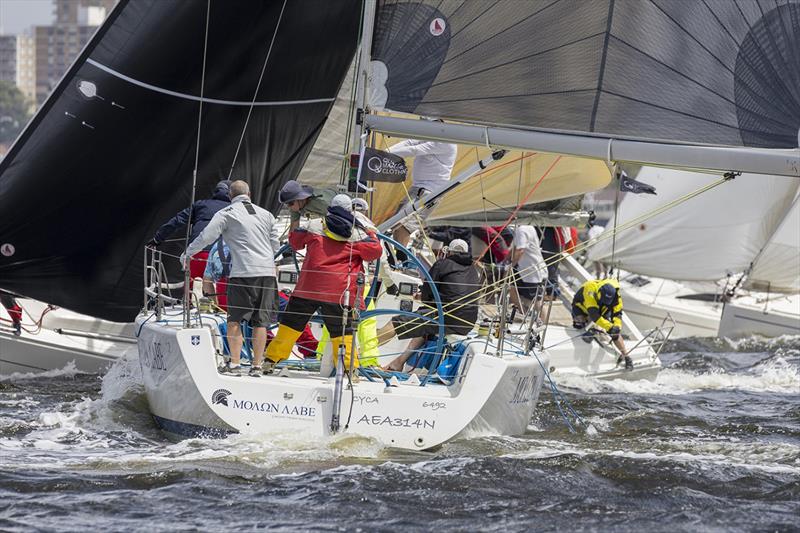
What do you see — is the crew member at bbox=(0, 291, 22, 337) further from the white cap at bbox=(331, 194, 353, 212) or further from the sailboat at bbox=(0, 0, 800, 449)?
the white cap at bbox=(331, 194, 353, 212)

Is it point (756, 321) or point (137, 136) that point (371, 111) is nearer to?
point (137, 136)

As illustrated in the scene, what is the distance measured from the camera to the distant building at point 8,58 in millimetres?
165975

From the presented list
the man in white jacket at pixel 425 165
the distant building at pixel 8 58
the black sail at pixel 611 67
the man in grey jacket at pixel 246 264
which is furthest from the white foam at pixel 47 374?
the distant building at pixel 8 58

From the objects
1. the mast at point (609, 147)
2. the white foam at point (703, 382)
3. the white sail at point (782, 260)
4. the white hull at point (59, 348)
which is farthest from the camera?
the white sail at point (782, 260)

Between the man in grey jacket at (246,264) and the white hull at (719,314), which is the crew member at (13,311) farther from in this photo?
the white hull at (719,314)

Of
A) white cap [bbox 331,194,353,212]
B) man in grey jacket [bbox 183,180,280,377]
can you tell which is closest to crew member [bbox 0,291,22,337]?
man in grey jacket [bbox 183,180,280,377]

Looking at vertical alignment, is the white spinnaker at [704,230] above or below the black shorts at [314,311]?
above

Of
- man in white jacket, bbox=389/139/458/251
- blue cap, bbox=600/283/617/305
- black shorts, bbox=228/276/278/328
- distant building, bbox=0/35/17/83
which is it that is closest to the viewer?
black shorts, bbox=228/276/278/328

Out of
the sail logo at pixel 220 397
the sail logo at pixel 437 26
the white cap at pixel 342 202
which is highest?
the sail logo at pixel 437 26

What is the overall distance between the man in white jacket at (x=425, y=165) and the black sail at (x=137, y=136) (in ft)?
3.62

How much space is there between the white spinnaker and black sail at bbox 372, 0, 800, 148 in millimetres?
9748

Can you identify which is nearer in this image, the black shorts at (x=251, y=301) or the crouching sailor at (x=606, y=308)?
the black shorts at (x=251, y=301)

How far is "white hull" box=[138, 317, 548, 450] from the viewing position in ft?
22.8

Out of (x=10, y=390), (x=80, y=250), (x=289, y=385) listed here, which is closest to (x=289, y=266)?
(x=80, y=250)
